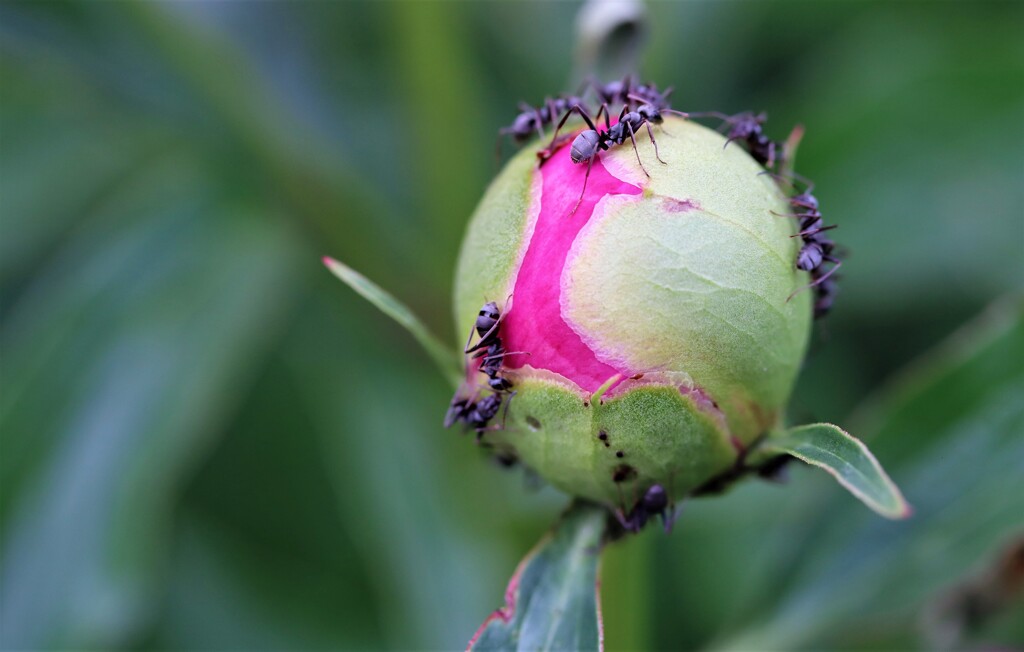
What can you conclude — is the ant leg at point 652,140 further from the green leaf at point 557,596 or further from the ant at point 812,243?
the green leaf at point 557,596

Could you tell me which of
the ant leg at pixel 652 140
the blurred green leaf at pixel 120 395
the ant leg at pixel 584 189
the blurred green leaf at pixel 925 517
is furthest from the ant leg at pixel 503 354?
the blurred green leaf at pixel 120 395

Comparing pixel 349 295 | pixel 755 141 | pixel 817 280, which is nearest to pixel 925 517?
pixel 817 280

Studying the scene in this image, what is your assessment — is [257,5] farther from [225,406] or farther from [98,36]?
[225,406]

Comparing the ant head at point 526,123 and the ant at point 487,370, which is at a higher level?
the ant head at point 526,123

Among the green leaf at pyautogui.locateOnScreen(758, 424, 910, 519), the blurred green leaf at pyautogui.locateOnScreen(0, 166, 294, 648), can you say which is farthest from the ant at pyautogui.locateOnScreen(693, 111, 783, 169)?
the blurred green leaf at pyautogui.locateOnScreen(0, 166, 294, 648)

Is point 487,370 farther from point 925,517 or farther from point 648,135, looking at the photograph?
point 925,517
